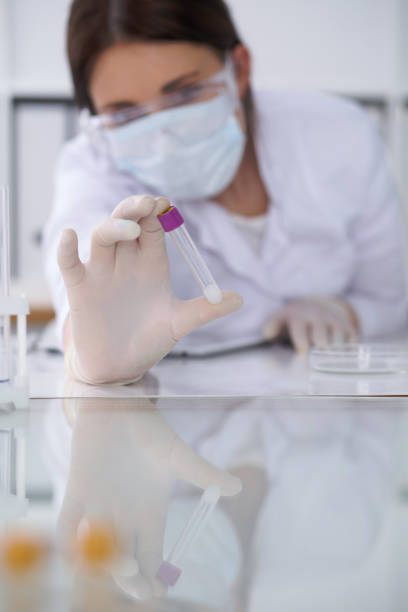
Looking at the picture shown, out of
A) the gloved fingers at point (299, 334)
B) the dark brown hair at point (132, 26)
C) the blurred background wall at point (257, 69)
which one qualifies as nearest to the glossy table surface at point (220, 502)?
the gloved fingers at point (299, 334)

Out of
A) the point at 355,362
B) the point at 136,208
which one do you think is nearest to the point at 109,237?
the point at 136,208

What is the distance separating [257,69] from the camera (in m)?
3.29

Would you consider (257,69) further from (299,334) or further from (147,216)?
(147,216)

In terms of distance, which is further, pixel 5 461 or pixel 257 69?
pixel 257 69

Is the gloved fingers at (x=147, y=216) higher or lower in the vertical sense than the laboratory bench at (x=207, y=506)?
higher

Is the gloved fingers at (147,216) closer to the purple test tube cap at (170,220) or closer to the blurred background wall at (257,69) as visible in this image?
the purple test tube cap at (170,220)

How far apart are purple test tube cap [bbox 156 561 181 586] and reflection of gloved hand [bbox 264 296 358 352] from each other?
745mm

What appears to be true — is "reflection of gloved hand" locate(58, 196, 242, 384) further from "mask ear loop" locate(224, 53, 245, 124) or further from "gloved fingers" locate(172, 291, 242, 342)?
"mask ear loop" locate(224, 53, 245, 124)

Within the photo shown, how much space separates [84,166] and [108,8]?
0.27 meters

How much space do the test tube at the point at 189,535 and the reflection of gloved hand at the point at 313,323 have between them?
2.21ft

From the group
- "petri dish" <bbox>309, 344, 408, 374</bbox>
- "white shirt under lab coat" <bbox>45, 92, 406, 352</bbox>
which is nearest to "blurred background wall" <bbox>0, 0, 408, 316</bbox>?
"white shirt under lab coat" <bbox>45, 92, 406, 352</bbox>

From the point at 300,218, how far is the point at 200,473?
0.91 m

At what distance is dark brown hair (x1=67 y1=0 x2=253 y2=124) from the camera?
0.97m

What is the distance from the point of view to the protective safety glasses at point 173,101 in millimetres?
984
